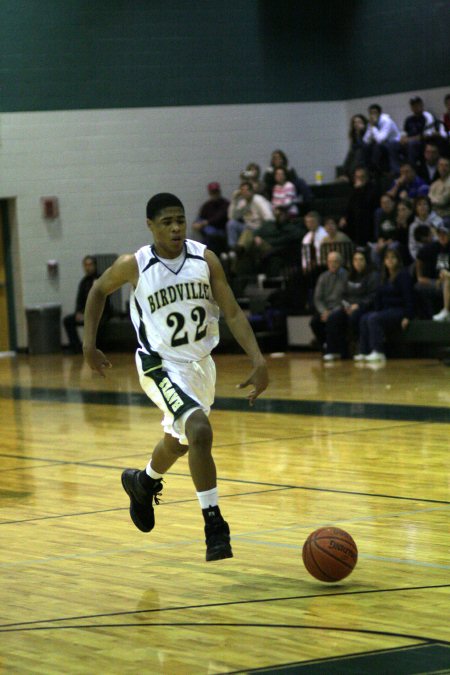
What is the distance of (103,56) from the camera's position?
2275cm

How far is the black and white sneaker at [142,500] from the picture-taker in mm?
6648

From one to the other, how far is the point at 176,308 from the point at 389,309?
11.0 m

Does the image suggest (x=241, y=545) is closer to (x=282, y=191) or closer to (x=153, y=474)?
(x=153, y=474)

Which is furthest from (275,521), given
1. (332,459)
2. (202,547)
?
(332,459)

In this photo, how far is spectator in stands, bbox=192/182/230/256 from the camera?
73.5 feet

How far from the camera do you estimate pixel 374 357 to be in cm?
1688

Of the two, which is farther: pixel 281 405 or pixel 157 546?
pixel 281 405

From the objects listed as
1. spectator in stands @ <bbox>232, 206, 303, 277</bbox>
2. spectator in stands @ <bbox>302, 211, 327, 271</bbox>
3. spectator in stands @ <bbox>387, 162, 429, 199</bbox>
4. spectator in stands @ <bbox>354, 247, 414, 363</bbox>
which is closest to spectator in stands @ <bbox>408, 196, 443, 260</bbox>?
spectator in stands @ <bbox>354, 247, 414, 363</bbox>

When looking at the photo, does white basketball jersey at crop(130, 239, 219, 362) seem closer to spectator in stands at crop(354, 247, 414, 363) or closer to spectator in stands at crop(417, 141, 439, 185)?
spectator in stands at crop(354, 247, 414, 363)

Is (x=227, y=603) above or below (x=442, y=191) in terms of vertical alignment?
below

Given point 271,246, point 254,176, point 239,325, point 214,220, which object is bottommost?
point 271,246

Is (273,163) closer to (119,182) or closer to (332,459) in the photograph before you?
(119,182)

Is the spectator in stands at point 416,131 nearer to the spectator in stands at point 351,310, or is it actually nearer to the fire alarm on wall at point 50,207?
the spectator in stands at point 351,310

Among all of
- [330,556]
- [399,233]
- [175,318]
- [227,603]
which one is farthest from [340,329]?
[227,603]
